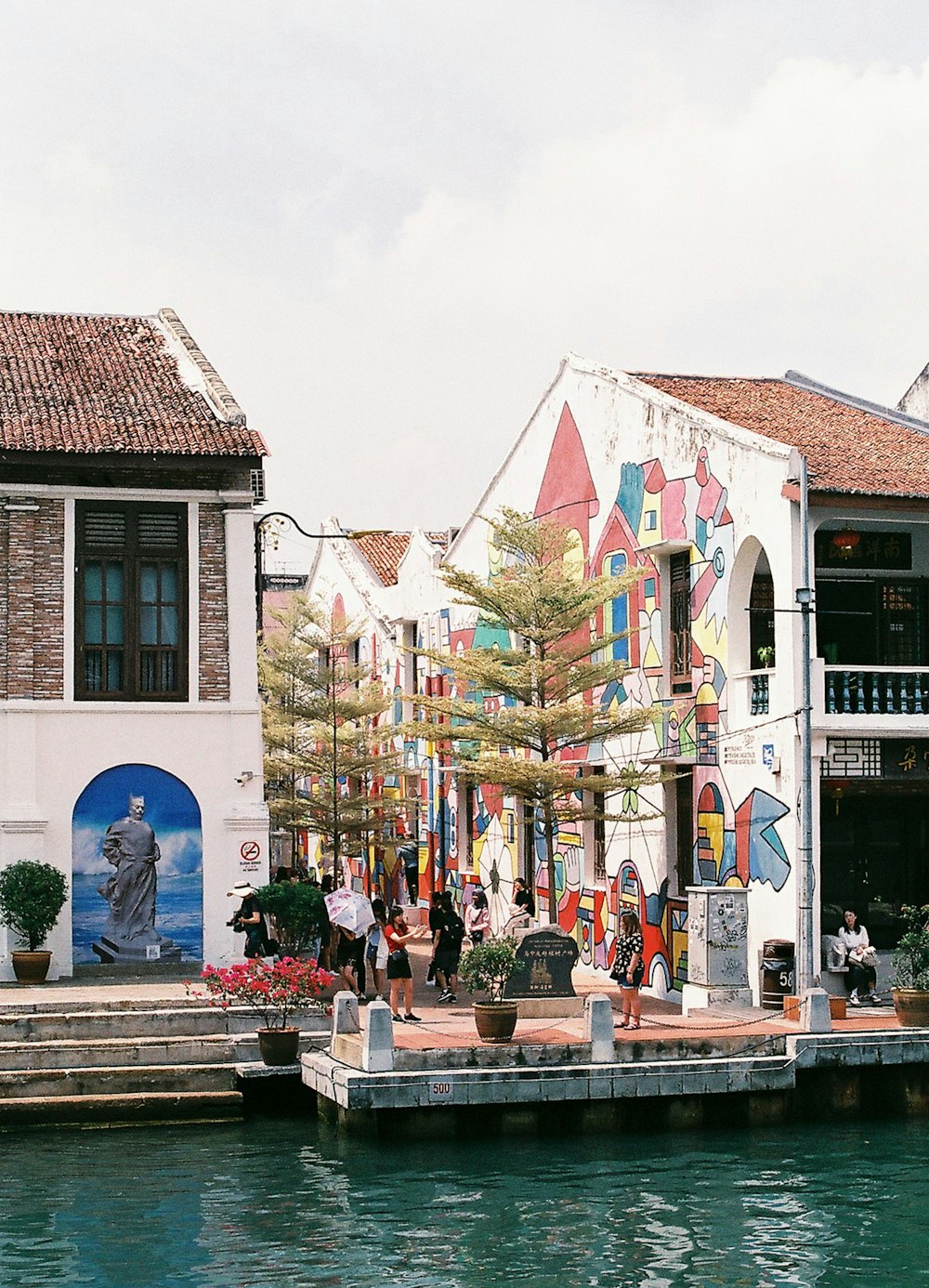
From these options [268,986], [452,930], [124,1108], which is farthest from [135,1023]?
[452,930]

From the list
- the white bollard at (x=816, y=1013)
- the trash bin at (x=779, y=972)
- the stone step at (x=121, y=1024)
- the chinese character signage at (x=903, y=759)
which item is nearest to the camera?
the stone step at (x=121, y=1024)

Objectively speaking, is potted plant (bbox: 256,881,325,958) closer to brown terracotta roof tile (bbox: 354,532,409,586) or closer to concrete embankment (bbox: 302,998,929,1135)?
concrete embankment (bbox: 302,998,929,1135)

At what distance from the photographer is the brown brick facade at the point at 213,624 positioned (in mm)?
25344

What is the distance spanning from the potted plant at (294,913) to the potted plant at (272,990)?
2069 mm

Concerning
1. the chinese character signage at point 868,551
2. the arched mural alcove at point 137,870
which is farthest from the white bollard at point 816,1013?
the arched mural alcove at point 137,870

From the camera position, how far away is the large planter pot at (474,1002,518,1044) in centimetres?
2044

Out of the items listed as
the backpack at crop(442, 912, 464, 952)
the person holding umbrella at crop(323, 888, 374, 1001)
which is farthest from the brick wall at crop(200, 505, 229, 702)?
the backpack at crop(442, 912, 464, 952)

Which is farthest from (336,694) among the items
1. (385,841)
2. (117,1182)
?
(117,1182)

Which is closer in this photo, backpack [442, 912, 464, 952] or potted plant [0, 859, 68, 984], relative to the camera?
potted plant [0, 859, 68, 984]

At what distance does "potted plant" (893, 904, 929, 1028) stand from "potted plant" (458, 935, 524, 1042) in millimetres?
4737

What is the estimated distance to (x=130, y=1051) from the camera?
2098 centimetres

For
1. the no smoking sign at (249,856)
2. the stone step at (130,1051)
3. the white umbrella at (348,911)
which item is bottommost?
the stone step at (130,1051)

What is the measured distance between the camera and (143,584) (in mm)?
25359

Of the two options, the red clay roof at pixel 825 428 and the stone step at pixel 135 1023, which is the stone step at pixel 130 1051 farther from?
the red clay roof at pixel 825 428
